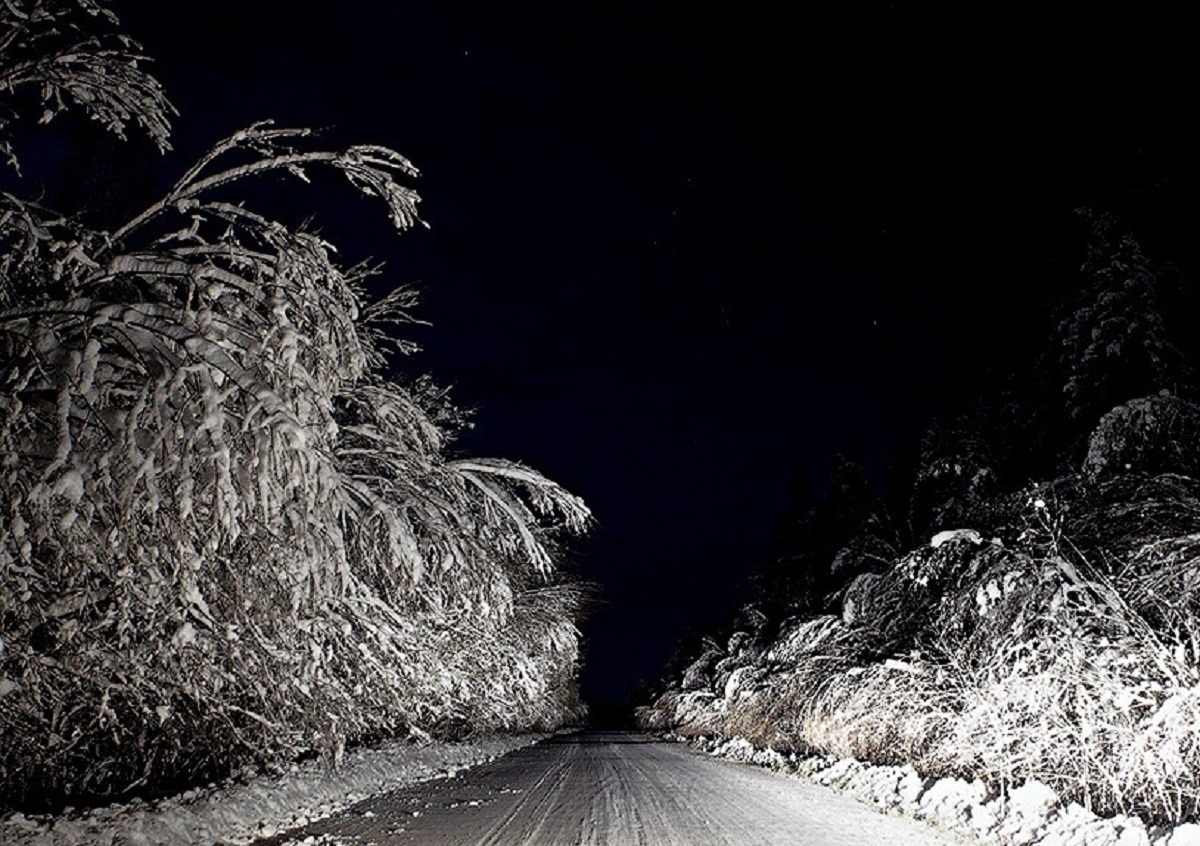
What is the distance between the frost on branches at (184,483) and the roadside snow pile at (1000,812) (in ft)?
15.8

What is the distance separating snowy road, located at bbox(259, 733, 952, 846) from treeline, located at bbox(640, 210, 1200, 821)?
156 cm

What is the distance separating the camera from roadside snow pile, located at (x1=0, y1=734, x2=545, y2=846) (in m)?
5.29

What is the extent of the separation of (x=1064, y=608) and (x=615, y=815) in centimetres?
532

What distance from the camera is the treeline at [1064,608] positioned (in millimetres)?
6867

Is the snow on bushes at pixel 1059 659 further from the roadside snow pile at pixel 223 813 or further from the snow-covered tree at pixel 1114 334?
the roadside snow pile at pixel 223 813

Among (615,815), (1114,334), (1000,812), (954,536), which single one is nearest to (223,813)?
(615,815)

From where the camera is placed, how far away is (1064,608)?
811 centimetres

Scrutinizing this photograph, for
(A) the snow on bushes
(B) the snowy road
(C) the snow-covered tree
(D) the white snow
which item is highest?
(C) the snow-covered tree

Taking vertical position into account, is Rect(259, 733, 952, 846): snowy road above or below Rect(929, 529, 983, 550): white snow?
below

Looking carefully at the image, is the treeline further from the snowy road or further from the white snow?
the snowy road

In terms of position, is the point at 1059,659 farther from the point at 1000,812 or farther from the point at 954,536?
the point at 954,536

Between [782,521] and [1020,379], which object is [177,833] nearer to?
[1020,379]

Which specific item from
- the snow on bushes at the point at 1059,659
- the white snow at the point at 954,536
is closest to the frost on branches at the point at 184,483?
the white snow at the point at 954,536

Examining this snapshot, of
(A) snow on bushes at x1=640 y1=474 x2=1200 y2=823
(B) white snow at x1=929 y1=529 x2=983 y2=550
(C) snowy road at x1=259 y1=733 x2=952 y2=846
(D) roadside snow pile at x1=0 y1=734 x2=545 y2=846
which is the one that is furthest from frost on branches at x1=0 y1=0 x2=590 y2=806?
(A) snow on bushes at x1=640 y1=474 x2=1200 y2=823
